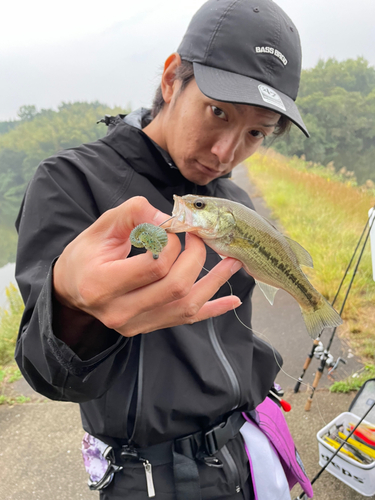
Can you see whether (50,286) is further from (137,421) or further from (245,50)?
(245,50)

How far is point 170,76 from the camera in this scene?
1.84 m

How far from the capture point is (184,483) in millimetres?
1487

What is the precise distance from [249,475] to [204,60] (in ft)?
7.33

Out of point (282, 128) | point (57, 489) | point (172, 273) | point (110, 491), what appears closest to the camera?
point (172, 273)

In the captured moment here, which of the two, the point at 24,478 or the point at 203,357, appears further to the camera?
the point at 24,478

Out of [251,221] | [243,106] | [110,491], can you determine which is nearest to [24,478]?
[110,491]

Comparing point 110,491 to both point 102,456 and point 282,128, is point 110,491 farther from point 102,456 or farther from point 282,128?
point 282,128

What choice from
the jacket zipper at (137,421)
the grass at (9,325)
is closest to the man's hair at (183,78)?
the jacket zipper at (137,421)

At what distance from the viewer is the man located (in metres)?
1.01

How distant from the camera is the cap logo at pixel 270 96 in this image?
153cm

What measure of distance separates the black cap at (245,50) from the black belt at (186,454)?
1639 mm

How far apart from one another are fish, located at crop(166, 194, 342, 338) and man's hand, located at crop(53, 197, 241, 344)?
182 millimetres

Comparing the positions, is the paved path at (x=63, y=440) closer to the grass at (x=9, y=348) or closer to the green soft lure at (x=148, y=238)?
the grass at (x=9, y=348)

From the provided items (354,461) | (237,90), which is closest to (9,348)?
(354,461)
